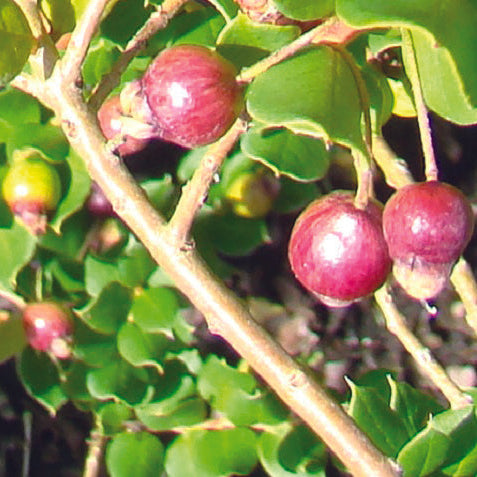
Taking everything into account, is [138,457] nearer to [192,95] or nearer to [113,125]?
[113,125]

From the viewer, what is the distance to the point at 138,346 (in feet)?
4.46

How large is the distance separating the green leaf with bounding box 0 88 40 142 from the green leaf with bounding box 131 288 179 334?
23 cm

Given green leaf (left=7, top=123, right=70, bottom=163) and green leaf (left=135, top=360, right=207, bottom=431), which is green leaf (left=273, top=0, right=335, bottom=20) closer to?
green leaf (left=7, top=123, right=70, bottom=163)

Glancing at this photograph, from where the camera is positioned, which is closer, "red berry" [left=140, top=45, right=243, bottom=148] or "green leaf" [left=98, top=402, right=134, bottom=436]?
"red berry" [left=140, top=45, right=243, bottom=148]

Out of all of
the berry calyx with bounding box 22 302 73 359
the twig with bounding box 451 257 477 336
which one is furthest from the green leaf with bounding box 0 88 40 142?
the twig with bounding box 451 257 477 336

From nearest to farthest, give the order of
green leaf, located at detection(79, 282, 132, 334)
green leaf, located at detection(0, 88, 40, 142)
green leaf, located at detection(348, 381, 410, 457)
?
green leaf, located at detection(348, 381, 410, 457) → green leaf, located at detection(0, 88, 40, 142) → green leaf, located at detection(79, 282, 132, 334)

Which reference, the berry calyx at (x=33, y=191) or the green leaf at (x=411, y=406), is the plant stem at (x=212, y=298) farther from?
the berry calyx at (x=33, y=191)

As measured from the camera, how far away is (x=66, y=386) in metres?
1.44

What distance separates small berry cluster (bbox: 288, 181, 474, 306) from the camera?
33.3 inches

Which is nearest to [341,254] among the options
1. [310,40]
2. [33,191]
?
[310,40]

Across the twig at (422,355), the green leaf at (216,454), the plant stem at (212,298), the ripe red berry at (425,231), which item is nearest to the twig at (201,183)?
the plant stem at (212,298)

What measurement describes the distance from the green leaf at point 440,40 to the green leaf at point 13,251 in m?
0.53

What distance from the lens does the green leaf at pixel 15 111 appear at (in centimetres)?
126

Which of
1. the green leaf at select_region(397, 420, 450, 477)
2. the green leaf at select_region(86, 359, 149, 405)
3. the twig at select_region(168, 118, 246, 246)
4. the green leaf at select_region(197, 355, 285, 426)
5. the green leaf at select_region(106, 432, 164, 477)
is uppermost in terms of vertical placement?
the twig at select_region(168, 118, 246, 246)
